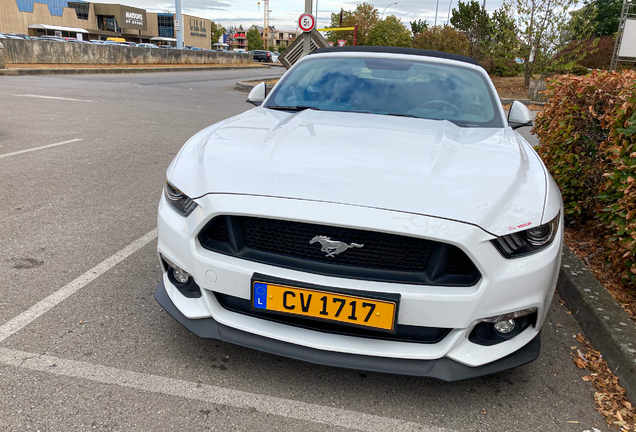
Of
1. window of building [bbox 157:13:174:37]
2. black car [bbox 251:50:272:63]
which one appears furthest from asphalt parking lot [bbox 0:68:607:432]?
window of building [bbox 157:13:174:37]

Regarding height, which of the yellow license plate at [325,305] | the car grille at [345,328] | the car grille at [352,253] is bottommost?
the car grille at [345,328]

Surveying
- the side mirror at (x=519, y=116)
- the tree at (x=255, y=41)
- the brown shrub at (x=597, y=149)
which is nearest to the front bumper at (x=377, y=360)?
the brown shrub at (x=597, y=149)

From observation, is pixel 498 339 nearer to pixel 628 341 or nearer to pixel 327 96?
pixel 628 341

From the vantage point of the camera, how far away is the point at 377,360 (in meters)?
2.00

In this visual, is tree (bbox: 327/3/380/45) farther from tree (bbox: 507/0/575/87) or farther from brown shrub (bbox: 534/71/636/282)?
brown shrub (bbox: 534/71/636/282)

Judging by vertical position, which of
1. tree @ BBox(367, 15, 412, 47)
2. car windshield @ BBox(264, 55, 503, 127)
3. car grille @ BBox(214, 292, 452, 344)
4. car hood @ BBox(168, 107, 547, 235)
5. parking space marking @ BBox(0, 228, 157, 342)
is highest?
tree @ BBox(367, 15, 412, 47)

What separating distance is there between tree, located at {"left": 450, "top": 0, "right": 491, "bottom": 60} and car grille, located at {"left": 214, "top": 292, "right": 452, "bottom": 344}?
25185mm

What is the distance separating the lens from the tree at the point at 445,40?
2481 cm

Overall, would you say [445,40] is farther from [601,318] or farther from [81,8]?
[81,8]

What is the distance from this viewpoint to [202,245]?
2152 mm

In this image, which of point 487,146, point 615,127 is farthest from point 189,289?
point 615,127

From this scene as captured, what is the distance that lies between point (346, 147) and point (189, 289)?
3.21 ft

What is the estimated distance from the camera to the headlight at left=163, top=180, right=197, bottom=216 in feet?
7.15

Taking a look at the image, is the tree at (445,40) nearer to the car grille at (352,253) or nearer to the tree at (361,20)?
the tree at (361,20)
